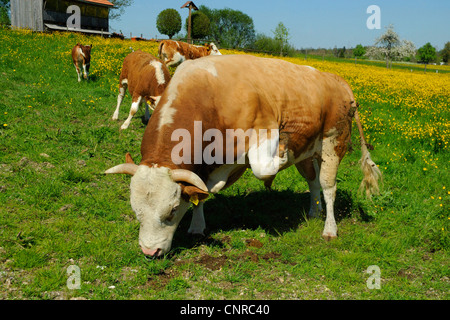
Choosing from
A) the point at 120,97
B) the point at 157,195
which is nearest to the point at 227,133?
the point at 157,195

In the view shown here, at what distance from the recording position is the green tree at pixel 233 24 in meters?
86.5

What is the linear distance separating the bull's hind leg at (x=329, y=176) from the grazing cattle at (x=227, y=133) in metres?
0.01

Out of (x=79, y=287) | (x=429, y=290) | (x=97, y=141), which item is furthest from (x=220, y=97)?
(x=97, y=141)

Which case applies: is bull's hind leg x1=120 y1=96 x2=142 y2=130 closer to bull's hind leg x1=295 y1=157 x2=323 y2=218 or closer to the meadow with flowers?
the meadow with flowers

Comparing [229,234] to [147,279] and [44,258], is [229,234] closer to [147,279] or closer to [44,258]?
[147,279]

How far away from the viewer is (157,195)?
360cm

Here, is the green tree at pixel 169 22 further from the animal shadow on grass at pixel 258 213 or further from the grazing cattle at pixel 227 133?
the grazing cattle at pixel 227 133

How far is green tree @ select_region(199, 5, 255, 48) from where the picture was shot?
8650 centimetres

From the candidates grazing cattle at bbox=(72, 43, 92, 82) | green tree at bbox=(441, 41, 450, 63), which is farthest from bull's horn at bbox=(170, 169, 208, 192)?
green tree at bbox=(441, 41, 450, 63)

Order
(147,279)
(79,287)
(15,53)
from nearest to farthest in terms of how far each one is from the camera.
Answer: (79,287), (147,279), (15,53)

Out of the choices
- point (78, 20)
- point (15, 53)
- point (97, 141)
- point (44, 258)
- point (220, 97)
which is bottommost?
point (44, 258)

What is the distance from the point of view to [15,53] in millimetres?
16641

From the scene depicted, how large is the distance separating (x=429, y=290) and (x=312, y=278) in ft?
4.21

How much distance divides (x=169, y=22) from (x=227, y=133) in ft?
186
